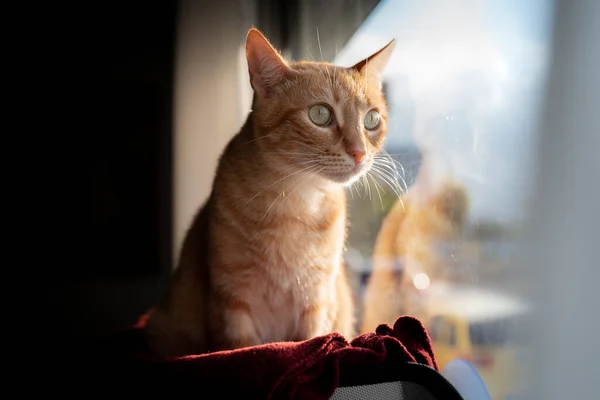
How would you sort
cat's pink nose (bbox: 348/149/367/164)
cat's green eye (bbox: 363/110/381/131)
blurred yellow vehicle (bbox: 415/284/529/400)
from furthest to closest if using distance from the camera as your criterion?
1. cat's green eye (bbox: 363/110/381/131)
2. cat's pink nose (bbox: 348/149/367/164)
3. blurred yellow vehicle (bbox: 415/284/529/400)

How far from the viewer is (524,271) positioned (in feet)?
2.87

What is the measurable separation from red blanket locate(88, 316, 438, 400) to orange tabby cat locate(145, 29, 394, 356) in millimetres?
214

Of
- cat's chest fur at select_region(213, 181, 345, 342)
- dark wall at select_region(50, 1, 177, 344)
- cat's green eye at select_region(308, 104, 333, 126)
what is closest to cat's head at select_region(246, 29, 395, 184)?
cat's green eye at select_region(308, 104, 333, 126)

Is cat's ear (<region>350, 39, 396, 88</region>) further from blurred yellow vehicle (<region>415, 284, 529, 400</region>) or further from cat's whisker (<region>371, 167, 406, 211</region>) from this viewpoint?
blurred yellow vehicle (<region>415, 284, 529, 400</region>)

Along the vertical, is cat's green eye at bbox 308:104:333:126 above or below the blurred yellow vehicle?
above

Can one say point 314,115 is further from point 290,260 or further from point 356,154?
point 290,260

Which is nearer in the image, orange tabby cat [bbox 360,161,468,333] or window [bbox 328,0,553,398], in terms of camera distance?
window [bbox 328,0,553,398]

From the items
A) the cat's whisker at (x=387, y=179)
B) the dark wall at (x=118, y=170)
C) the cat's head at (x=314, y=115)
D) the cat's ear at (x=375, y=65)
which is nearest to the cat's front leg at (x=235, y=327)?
the cat's head at (x=314, y=115)

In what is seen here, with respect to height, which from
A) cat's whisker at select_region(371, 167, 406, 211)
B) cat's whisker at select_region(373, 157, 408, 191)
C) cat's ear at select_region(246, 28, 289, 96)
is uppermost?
cat's ear at select_region(246, 28, 289, 96)

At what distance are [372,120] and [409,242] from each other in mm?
358

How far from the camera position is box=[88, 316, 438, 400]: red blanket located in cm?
79

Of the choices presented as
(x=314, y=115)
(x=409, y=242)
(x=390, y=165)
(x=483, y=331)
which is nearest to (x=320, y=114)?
(x=314, y=115)

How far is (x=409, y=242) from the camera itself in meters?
1.32

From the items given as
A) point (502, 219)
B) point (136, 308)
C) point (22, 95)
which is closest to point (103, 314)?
point (136, 308)
